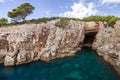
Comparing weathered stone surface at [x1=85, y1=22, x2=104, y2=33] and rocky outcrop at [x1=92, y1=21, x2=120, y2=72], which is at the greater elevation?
weathered stone surface at [x1=85, y1=22, x2=104, y2=33]

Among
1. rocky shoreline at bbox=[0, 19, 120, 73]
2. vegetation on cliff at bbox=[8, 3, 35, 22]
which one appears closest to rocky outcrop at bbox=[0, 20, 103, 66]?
rocky shoreline at bbox=[0, 19, 120, 73]

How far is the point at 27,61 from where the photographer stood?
46062mm

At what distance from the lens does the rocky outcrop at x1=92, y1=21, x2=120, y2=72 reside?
39081 millimetres

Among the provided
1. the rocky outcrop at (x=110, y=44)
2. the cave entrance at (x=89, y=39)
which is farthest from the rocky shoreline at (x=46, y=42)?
the cave entrance at (x=89, y=39)

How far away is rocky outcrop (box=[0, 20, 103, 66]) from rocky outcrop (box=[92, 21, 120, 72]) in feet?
19.7

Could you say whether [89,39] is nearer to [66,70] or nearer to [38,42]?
[38,42]

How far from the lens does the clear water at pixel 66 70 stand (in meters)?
34.3

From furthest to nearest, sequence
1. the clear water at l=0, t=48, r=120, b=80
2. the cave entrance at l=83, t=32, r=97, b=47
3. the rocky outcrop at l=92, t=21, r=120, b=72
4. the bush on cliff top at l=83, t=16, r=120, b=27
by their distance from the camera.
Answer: the cave entrance at l=83, t=32, r=97, b=47 < the bush on cliff top at l=83, t=16, r=120, b=27 < the rocky outcrop at l=92, t=21, r=120, b=72 < the clear water at l=0, t=48, r=120, b=80

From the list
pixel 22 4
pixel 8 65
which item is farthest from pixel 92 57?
pixel 22 4

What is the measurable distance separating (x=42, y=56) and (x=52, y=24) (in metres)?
10.2

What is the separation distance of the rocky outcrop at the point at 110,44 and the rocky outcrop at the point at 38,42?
6003mm

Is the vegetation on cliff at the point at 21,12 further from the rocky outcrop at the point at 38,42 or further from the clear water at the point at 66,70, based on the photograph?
the clear water at the point at 66,70

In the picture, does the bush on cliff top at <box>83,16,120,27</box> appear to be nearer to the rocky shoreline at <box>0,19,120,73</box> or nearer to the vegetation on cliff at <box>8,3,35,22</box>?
the rocky shoreline at <box>0,19,120,73</box>

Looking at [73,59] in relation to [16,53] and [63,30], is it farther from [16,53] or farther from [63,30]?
[16,53]
